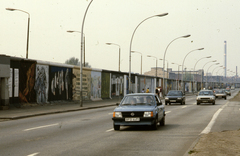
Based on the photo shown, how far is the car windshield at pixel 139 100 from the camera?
15221 mm

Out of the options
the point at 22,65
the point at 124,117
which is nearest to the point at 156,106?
the point at 124,117

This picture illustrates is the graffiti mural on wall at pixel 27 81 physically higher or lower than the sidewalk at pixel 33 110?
higher

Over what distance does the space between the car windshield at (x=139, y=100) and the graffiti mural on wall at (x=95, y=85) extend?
93.9ft

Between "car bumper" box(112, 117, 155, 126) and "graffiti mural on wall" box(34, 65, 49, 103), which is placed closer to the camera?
"car bumper" box(112, 117, 155, 126)

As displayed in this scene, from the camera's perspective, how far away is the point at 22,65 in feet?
95.1

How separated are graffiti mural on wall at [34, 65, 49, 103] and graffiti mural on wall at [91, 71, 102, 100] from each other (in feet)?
38.2

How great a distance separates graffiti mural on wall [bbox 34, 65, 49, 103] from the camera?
31234 mm

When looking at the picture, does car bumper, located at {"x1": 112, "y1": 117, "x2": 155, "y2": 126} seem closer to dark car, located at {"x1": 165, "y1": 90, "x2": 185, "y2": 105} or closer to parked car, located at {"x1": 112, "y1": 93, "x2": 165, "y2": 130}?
parked car, located at {"x1": 112, "y1": 93, "x2": 165, "y2": 130}

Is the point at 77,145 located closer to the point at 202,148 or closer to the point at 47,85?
the point at 202,148

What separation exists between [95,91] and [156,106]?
30376 mm

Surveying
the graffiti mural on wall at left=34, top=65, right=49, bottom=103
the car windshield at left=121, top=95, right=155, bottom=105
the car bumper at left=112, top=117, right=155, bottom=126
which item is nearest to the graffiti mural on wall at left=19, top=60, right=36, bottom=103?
the graffiti mural on wall at left=34, top=65, right=49, bottom=103

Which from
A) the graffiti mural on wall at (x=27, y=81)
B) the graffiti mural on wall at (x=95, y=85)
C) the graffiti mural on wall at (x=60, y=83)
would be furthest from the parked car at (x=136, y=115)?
the graffiti mural on wall at (x=95, y=85)

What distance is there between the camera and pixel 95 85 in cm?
4488

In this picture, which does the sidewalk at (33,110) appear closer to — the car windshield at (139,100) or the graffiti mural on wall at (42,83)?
the graffiti mural on wall at (42,83)
